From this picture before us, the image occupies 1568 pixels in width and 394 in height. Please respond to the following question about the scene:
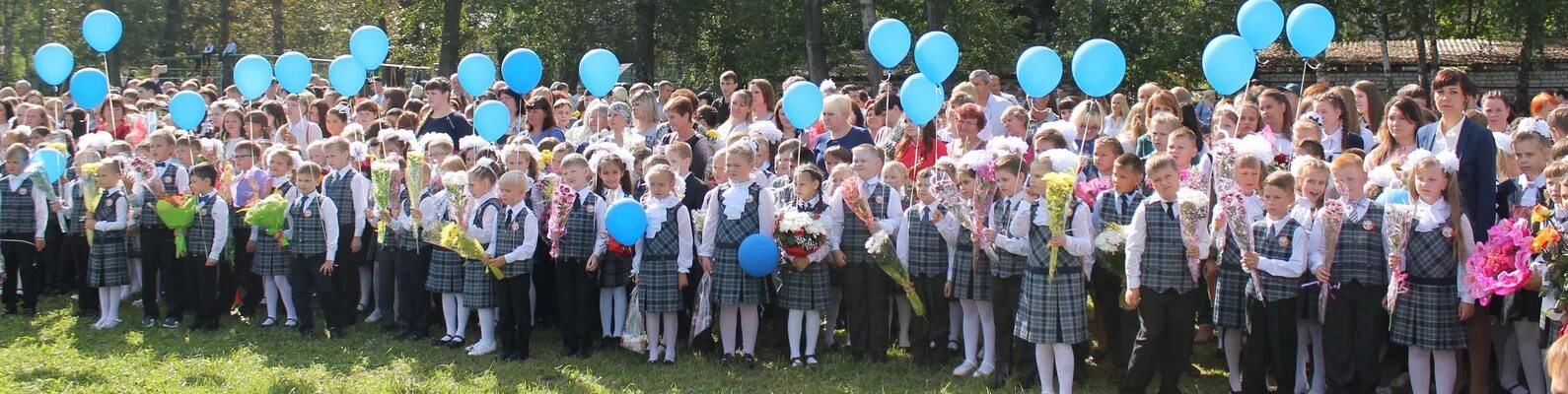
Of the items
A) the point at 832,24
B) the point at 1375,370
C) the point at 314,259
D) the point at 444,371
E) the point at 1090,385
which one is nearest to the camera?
the point at 1375,370

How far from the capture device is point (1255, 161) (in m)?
6.07

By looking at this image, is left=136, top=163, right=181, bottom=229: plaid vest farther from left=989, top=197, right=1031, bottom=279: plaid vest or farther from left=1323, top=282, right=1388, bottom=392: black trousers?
left=1323, top=282, right=1388, bottom=392: black trousers

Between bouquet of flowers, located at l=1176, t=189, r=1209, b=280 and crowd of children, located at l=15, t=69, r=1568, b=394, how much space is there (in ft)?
0.04

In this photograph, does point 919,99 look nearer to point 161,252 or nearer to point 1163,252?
point 1163,252

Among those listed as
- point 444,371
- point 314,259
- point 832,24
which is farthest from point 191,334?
point 832,24

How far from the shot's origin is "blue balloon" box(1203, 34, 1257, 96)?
6.65 m

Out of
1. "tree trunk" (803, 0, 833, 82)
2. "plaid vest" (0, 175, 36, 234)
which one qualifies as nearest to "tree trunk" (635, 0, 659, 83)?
"tree trunk" (803, 0, 833, 82)

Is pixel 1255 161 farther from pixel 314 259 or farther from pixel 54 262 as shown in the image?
pixel 54 262

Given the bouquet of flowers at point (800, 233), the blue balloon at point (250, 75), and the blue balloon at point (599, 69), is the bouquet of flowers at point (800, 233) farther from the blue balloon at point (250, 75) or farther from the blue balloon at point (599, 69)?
the blue balloon at point (250, 75)

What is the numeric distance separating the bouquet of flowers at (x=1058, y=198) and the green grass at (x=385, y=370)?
1.01 m

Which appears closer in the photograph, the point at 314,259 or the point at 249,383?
the point at 249,383

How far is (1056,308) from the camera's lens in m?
5.96

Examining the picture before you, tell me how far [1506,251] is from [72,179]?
9.11m

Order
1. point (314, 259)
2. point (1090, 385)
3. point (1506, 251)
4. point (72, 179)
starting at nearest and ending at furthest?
point (1506, 251)
point (1090, 385)
point (314, 259)
point (72, 179)
